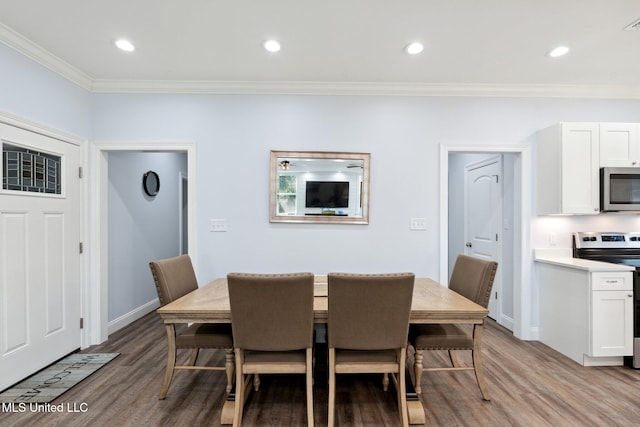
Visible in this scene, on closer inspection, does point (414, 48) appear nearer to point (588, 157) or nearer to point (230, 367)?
point (588, 157)

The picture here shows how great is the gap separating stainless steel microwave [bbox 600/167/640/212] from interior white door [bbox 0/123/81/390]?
485 cm

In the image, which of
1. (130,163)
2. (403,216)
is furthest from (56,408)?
(403,216)

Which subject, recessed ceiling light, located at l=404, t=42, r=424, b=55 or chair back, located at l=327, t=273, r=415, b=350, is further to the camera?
recessed ceiling light, located at l=404, t=42, r=424, b=55

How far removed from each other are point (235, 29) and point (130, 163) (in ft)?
7.36

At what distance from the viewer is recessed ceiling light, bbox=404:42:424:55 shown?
7.94 ft

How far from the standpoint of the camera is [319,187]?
123 inches

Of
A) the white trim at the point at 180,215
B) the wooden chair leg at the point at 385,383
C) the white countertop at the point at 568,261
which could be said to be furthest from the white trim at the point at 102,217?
the white countertop at the point at 568,261

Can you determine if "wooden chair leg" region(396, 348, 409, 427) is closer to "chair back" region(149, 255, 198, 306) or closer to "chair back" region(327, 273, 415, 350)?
"chair back" region(327, 273, 415, 350)

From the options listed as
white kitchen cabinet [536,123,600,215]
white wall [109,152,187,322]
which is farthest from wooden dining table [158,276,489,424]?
white wall [109,152,187,322]

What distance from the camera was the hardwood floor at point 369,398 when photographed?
193cm

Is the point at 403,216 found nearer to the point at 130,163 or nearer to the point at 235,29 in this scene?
the point at 235,29

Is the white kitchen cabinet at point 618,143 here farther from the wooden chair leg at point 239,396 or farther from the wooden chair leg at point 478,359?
the wooden chair leg at point 239,396

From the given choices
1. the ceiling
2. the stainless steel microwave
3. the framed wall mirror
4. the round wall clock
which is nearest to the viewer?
the ceiling

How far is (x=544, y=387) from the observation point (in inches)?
90.0
